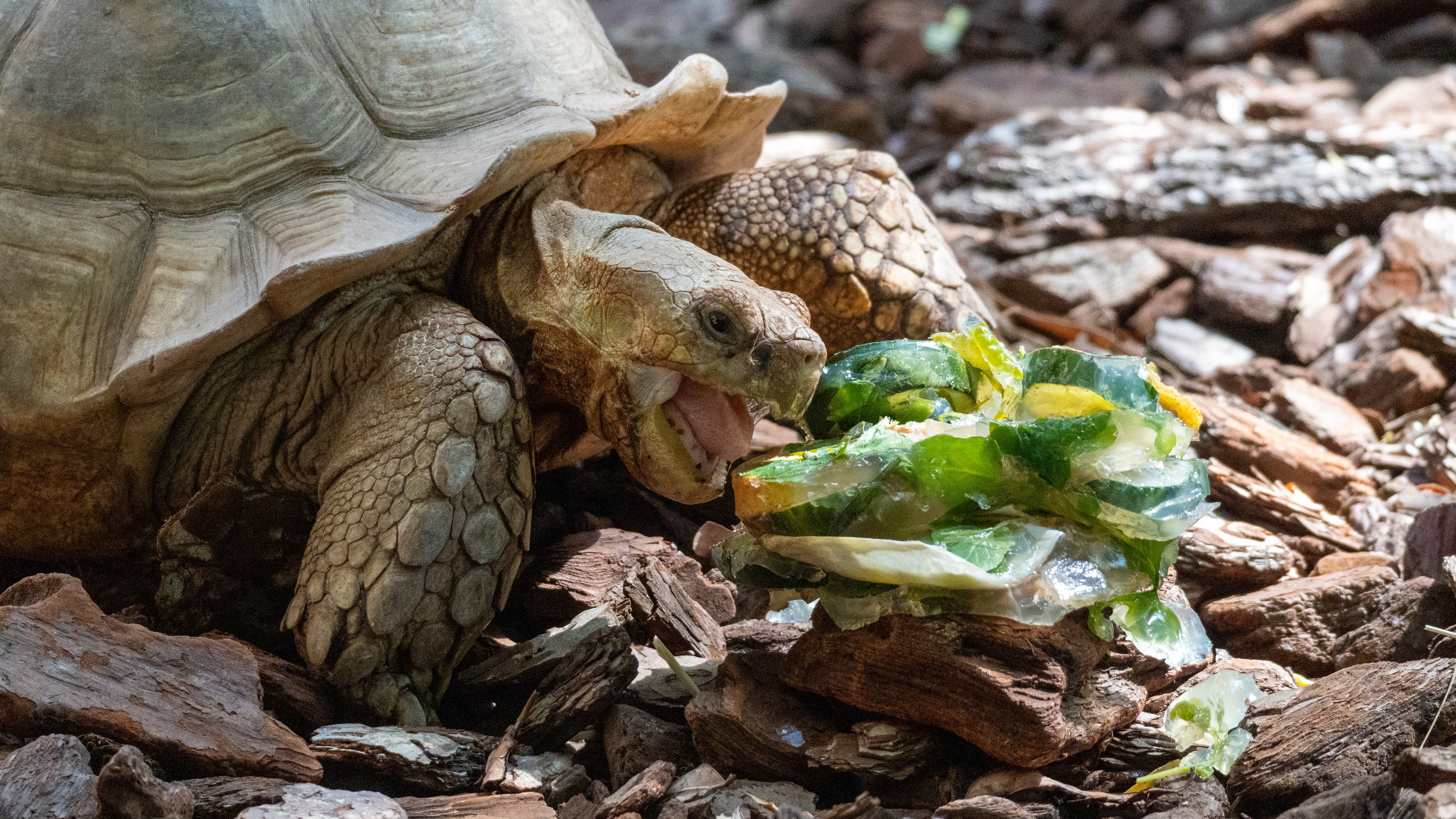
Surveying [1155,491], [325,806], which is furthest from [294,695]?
[1155,491]

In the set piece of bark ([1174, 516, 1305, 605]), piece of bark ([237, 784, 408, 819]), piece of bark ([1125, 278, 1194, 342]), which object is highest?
piece of bark ([237, 784, 408, 819])

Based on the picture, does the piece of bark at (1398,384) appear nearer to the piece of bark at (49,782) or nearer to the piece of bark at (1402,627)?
the piece of bark at (1402,627)

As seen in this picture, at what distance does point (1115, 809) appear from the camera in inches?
69.7

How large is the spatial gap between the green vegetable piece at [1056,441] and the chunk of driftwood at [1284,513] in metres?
1.08

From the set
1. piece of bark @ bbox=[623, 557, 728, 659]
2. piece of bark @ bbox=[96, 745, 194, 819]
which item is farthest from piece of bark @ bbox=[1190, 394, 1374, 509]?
piece of bark @ bbox=[96, 745, 194, 819]

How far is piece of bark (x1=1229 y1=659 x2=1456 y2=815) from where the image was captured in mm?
1741

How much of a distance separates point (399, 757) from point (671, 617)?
579mm

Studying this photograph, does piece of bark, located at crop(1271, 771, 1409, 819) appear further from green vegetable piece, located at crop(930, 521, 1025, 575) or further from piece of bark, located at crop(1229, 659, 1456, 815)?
green vegetable piece, located at crop(930, 521, 1025, 575)

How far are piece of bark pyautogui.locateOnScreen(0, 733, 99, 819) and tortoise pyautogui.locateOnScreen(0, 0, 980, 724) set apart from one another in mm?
483

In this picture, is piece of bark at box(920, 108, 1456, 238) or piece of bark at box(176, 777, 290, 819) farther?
piece of bark at box(920, 108, 1456, 238)

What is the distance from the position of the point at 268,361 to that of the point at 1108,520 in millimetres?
1675

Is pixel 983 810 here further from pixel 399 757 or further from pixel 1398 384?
pixel 1398 384

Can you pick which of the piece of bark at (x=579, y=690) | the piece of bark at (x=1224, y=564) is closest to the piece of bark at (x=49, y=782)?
the piece of bark at (x=579, y=690)

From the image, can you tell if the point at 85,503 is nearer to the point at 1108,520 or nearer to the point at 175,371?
the point at 175,371
